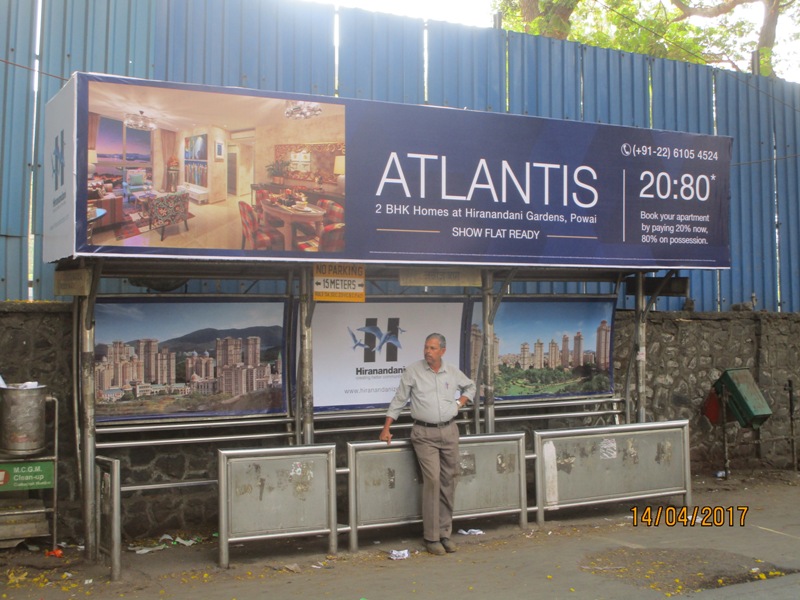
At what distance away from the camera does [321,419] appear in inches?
348

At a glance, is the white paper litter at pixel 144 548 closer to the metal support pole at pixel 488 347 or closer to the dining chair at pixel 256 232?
the dining chair at pixel 256 232

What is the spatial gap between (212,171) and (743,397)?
7.53 m

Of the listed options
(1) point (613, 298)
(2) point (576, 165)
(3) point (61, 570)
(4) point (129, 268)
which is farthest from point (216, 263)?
(1) point (613, 298)

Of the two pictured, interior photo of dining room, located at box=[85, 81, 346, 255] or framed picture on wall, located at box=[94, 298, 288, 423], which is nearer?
interior photo of dining room, located at box=[85, 81, 346, 255]

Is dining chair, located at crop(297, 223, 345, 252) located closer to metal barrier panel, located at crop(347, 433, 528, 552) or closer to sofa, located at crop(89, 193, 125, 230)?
sofa, located at crop(89, 193, 125, 230)

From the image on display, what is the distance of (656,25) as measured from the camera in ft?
73.6

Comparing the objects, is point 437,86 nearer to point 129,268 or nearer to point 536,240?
point 536,240

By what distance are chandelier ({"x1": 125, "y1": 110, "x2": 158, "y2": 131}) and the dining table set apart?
3.57 feet

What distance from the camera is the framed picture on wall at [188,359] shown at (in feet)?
25.6

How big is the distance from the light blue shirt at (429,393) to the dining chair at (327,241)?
4.67 feet

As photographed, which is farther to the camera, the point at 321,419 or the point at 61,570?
the point at 321,419

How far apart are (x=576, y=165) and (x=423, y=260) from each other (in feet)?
6.85

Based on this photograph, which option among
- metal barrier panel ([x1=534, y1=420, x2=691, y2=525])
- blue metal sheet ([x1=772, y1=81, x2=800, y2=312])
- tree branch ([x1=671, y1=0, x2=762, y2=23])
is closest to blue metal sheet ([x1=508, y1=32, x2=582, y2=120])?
blue metal sheet ([x1=772, y1=81, x2=800, y2=312])

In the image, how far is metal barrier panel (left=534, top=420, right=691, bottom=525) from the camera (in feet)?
28.6
